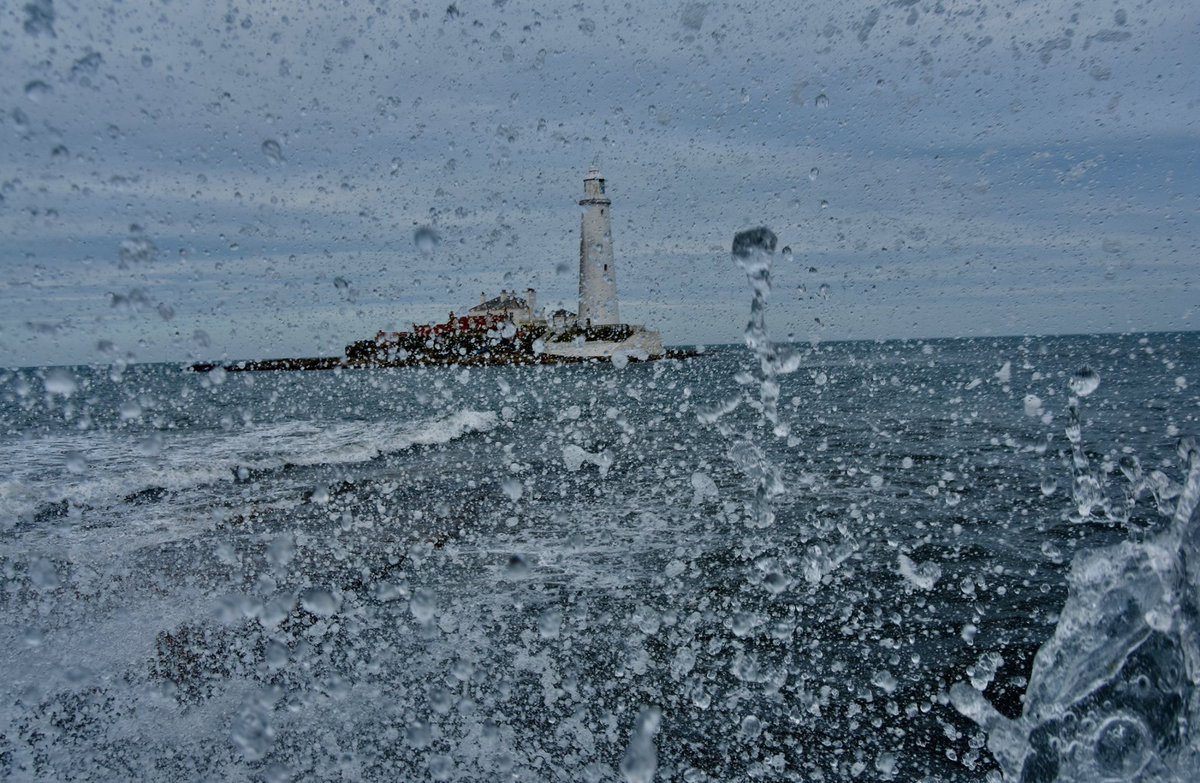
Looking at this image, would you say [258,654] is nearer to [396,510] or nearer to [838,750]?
[838,750]

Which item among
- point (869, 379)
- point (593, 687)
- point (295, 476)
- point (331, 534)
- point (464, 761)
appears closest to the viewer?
point (464, 761)

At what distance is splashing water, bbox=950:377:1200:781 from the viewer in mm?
3119

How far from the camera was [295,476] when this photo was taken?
41.9ft

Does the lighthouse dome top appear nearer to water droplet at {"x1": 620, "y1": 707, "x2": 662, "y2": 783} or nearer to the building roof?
the building roof

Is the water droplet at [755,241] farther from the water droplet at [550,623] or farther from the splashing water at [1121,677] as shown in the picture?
the water droplet at [550,623]

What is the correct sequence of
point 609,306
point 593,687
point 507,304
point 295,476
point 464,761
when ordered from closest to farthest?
point 464,761 < point 593,687 < point 295,476 < point 609,306 < point 507,304

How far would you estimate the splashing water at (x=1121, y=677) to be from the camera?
312 centimetres

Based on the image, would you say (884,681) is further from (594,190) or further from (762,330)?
(594,190)

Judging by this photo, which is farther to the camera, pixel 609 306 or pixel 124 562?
pixel 609 306

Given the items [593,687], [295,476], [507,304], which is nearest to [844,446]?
[295,476]

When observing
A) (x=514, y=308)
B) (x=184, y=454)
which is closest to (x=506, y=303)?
(x=514, y=308)

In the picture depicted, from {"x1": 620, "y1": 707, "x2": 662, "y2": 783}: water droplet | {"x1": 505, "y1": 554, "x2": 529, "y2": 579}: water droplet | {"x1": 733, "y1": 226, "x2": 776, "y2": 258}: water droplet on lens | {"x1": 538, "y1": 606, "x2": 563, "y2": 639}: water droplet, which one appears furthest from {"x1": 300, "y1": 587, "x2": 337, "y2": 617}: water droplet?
{"x1": 733, "y1": 226, "x2": 776, "y2": 258}: water droplet on lens

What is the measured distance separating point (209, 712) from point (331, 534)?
4397 mm

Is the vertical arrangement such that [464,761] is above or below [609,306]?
below
